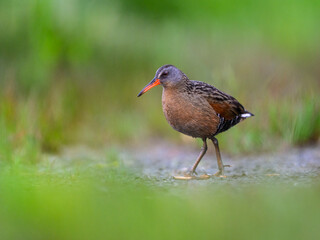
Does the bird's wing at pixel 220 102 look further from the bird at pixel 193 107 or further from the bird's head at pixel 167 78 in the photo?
the bird's head at pixel 167 78

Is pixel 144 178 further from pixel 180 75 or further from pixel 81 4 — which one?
pixel 81 4

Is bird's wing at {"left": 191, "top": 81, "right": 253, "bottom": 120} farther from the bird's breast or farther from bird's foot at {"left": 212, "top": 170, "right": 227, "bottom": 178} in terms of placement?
bird's foot at {"left": 212, "top": 170, "right": 227, "bottom": 178}

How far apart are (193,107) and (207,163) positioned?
3.82ft

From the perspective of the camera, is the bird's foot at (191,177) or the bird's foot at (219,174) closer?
the bird's foot at (191,177)

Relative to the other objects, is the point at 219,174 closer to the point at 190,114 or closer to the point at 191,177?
the point at 191,177

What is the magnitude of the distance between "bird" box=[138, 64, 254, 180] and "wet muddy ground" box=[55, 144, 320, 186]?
0.25 metres

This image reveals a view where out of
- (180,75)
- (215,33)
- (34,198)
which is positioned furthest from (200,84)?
(215,33)

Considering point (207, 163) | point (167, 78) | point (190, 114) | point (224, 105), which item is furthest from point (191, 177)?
point (207, 163)

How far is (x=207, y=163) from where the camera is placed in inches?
191

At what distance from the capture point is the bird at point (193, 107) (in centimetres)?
378

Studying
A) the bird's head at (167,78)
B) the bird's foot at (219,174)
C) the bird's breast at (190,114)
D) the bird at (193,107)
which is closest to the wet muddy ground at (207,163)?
the bird's foot at (219,174)

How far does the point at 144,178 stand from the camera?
13.2 feet

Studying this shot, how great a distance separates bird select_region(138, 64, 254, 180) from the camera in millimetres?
3777

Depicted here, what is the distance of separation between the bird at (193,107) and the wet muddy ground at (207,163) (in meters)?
0.25
